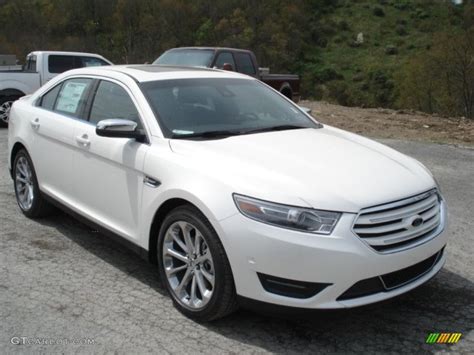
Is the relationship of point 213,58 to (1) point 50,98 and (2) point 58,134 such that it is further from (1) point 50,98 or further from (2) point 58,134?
(2) point 58,134

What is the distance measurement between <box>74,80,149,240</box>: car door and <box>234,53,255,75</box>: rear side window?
832 cm

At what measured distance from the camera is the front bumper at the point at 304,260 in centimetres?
288

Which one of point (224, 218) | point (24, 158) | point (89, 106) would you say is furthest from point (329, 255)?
point (24, 158)

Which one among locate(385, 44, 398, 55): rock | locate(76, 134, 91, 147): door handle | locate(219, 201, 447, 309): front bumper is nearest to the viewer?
locate(219, 201, 447, 309): front bumper

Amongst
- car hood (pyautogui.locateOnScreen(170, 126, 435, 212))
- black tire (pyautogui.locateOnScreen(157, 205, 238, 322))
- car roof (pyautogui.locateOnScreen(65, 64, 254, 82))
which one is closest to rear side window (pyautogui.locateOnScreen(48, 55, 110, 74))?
car roof (pyautogui.locateOnScreen(65, 64, 254, 82))

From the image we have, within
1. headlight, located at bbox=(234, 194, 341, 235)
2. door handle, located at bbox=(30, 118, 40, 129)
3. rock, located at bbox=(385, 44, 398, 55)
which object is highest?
headlight, located at bbox=(234, 194, 341, 235)

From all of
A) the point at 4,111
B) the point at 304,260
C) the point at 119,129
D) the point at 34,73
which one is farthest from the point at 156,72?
the point at 34,73

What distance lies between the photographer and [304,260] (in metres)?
2.88

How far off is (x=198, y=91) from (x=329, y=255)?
6.47 ft

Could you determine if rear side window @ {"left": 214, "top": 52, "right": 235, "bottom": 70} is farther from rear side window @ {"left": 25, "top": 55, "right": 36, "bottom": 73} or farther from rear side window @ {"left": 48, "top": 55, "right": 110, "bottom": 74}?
rear side window @ {"left": 25, "top": 55, "right": 36, "bottom": 73}

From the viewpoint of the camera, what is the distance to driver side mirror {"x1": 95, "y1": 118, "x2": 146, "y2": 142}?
3701mm

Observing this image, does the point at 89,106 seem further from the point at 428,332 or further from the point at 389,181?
the point at 428,332

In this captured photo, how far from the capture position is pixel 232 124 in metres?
4.08

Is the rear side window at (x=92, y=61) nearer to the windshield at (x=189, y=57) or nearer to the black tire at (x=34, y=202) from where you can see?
the windshield at (x=189, y=57)
